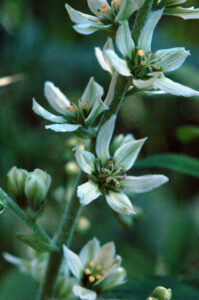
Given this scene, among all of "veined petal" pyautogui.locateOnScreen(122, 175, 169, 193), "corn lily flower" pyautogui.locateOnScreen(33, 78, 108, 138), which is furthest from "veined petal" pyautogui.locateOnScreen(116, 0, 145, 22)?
"veined petal" pyautogui.locateOnScreen(122, 175, 169, 193)

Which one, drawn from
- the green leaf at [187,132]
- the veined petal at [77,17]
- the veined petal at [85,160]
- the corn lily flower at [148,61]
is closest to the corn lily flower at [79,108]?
the veined petal at [85,160]

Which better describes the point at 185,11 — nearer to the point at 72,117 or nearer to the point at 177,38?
the point at 72,117

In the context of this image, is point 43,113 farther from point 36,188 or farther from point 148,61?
point 148,61

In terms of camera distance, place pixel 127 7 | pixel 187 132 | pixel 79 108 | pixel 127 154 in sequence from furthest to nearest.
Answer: pixel 187 132 < pixel 79 108 < pixel 127 154 < pixel 127 7

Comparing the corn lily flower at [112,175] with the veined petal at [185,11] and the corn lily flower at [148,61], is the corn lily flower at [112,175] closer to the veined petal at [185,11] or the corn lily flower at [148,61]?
the corn lily flower at [148,61]

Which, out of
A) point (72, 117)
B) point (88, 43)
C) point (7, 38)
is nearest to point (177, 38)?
point (88, 43)

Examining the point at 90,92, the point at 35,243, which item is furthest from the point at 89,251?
the point at 90,92
